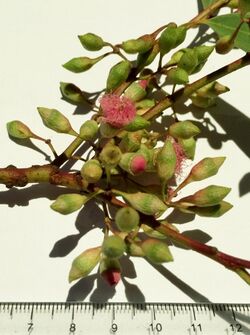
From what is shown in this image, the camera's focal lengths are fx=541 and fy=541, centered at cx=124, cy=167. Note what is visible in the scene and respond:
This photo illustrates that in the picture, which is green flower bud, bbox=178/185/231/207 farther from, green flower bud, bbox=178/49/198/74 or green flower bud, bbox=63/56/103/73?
green flower bud, bbox=63/56/103/73

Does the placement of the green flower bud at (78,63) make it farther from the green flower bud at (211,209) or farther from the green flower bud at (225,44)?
the green flower bud at (211,209)

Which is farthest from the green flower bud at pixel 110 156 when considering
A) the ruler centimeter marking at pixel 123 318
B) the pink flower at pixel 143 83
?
the ruler centimeter marking at pixel 123 318

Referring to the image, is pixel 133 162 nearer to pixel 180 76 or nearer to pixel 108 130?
pixel 108 130

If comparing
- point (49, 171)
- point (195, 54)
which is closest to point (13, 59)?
point (49, 171)

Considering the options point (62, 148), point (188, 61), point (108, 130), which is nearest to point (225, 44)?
point (188, 61)

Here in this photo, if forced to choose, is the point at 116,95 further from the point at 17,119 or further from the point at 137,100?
the point at 17,119
